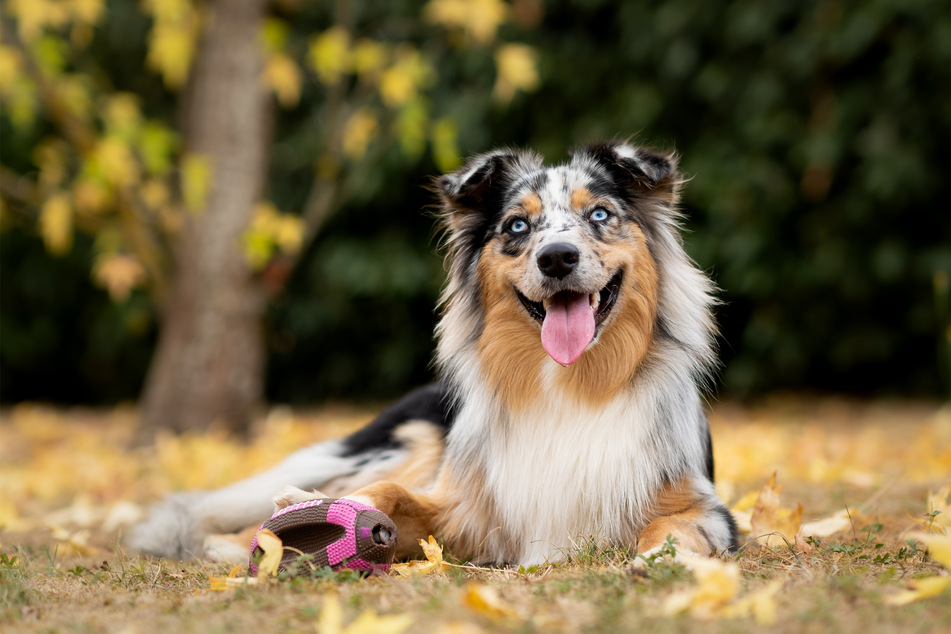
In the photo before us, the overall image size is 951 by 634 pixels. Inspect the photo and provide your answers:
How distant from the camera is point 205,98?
6.34 meters

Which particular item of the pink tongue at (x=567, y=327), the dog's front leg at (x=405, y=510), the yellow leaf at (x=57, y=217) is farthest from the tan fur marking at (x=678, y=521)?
the yellow leaf at (x=57, y=217)

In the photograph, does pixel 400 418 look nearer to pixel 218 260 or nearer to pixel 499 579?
pixel 499 579

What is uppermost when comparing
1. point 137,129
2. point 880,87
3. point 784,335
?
point 880,87

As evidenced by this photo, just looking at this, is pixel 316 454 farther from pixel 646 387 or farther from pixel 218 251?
pixel 218 251

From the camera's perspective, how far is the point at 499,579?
2412mm

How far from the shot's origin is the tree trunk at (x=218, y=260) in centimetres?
624

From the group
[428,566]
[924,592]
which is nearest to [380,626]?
[428,566]

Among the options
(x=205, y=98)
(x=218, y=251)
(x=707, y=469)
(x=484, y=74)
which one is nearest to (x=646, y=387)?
(x=707, y=469)

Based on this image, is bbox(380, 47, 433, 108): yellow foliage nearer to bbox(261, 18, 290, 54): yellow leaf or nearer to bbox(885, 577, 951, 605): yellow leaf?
bbox(261, 18, 290, 54): yellow leaf

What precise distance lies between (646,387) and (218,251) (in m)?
4.25

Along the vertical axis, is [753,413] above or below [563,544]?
below

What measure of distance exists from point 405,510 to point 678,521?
3.11 ft

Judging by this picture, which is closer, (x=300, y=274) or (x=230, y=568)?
(x=230, y=568)

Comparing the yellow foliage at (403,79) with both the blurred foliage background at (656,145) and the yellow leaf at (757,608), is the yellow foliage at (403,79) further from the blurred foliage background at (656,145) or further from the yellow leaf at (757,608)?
the yellow leaf at (757,608)
